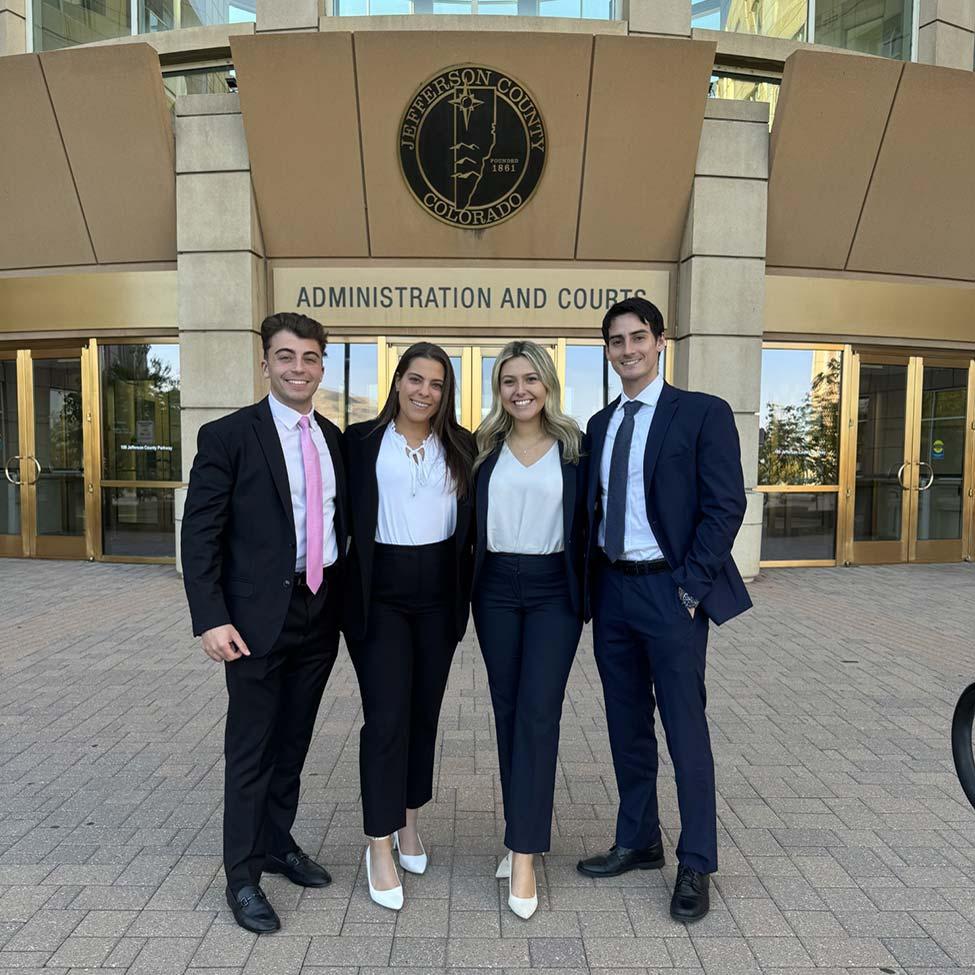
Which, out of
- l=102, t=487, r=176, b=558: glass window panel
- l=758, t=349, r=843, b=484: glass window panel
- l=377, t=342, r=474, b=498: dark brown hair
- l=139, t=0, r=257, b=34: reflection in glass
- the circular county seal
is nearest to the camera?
l=377, t=342, r=474, b=498: dark brown hair

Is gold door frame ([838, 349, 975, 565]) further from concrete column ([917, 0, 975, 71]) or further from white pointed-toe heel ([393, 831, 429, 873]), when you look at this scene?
white pointed-toe heel ([393, 831, 429, 873])

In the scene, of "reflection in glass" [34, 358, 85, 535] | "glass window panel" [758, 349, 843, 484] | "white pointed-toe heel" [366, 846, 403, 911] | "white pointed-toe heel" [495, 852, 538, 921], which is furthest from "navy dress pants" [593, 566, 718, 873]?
"reflection in glass" [34, 358, 85, 535]

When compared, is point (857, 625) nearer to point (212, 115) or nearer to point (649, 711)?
point (649, 711)

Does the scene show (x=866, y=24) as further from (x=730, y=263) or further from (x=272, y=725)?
(x=272, y=725)

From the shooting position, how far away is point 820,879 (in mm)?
2836

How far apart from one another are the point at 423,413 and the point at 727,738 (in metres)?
2.74

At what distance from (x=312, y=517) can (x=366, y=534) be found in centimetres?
19

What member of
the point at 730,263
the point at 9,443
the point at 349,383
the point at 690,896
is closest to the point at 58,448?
the point at 9,443

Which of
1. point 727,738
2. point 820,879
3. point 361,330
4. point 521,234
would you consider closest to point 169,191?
point 361,330

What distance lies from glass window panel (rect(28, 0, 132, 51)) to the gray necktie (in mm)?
10814

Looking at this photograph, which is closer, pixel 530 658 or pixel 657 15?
pixel 530 658

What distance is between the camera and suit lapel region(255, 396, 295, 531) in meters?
2.59

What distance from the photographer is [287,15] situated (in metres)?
8.91

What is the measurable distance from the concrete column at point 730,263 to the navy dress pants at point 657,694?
619cm
